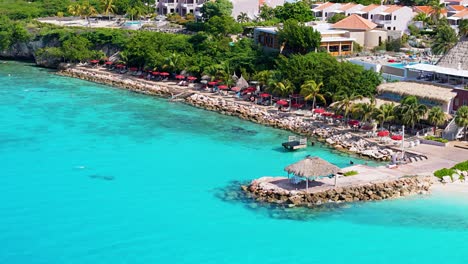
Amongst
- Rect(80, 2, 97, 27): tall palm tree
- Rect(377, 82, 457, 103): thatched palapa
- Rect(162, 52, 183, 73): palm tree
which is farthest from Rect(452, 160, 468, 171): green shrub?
Rect(80, 2, 97, 27): tall palm tree

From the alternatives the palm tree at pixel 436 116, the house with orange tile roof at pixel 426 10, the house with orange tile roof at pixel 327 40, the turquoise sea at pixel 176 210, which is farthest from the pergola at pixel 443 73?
A: the house with orange tile roof at pixel 426 10

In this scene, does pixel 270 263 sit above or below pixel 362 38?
below

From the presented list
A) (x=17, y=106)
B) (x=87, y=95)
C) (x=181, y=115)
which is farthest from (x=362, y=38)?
(x=17, y=106)

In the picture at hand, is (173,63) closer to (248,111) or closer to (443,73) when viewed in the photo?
(248,111)

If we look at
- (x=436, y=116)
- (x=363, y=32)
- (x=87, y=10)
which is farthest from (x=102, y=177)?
(x=87, y=10)

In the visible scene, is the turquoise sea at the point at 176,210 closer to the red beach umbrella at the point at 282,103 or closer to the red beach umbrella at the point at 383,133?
the red beach umbrella at the point at 383,133

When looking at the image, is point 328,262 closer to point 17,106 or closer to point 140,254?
point 140,254

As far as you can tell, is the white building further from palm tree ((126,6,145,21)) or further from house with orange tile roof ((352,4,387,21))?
house with orange tile roof ((352,4,387,21))
